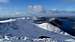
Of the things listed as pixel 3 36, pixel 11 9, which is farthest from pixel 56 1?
pixel 3 36

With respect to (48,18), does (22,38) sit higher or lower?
lower

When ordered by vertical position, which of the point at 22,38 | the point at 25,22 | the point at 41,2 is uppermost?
the point at 41,2

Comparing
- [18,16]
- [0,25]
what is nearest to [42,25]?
[18,16]

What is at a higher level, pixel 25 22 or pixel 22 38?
pixel 25 22

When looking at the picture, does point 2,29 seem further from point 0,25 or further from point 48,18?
point 48,18

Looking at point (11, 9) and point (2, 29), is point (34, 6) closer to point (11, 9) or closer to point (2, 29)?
point (11, 9)

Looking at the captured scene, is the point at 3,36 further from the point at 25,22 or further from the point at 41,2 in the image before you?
the point at 41,2
